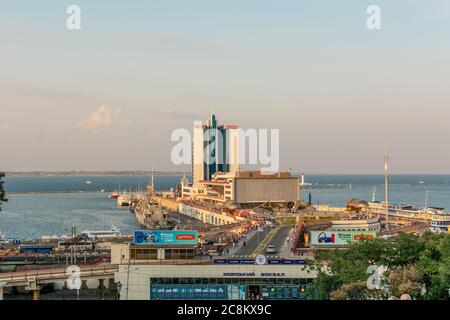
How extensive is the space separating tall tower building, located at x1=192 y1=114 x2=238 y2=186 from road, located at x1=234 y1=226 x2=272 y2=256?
132 feet

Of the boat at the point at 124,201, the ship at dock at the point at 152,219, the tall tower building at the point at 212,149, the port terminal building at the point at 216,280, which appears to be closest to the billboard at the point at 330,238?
the port terminal building at the point at 216,280

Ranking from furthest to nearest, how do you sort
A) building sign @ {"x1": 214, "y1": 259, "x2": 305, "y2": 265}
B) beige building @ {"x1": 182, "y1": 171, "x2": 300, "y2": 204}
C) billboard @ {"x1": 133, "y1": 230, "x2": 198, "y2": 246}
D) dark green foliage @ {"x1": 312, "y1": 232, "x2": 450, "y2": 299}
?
1. beige building @ {"x1": 182, "y1": 171, "x2": 300, "y2": 204}
2. billboard @ {"x1": 133, "y1": 230, "x2": 198, "y2": 246}
3. building sign @ {"x1": 214, "y1": 259, "x2": 305, "y2": 265}
4. dark green foliage @ {"x1": 312, "y1": 232, "x2": 450, "y2": 299}

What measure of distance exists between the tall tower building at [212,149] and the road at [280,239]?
38.7m

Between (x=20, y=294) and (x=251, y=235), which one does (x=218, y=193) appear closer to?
(x=251, y=235)

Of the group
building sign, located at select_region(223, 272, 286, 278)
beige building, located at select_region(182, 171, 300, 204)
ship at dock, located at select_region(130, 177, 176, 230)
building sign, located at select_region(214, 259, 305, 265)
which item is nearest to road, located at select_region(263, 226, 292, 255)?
building sign, located at select_region(214, 259, 305, 265)

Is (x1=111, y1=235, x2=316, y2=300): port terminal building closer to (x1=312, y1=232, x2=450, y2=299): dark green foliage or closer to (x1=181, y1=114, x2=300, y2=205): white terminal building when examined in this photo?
(x1=312, y1=232, x2=450, y2=299): dark green foliage

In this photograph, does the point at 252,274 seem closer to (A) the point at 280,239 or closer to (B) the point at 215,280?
(B) the point at 215,280

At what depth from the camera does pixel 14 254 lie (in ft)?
88.0

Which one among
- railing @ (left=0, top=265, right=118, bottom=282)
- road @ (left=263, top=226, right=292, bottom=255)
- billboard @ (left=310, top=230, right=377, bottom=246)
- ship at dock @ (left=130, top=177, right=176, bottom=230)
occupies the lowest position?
ship at dock @ (left=130, top=177, right=176, bottom=230)

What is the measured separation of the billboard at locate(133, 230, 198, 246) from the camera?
18469 mm

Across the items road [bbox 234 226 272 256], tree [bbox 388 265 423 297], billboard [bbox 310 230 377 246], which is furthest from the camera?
road [bbox 234 226 272 256]

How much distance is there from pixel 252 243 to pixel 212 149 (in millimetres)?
53066
